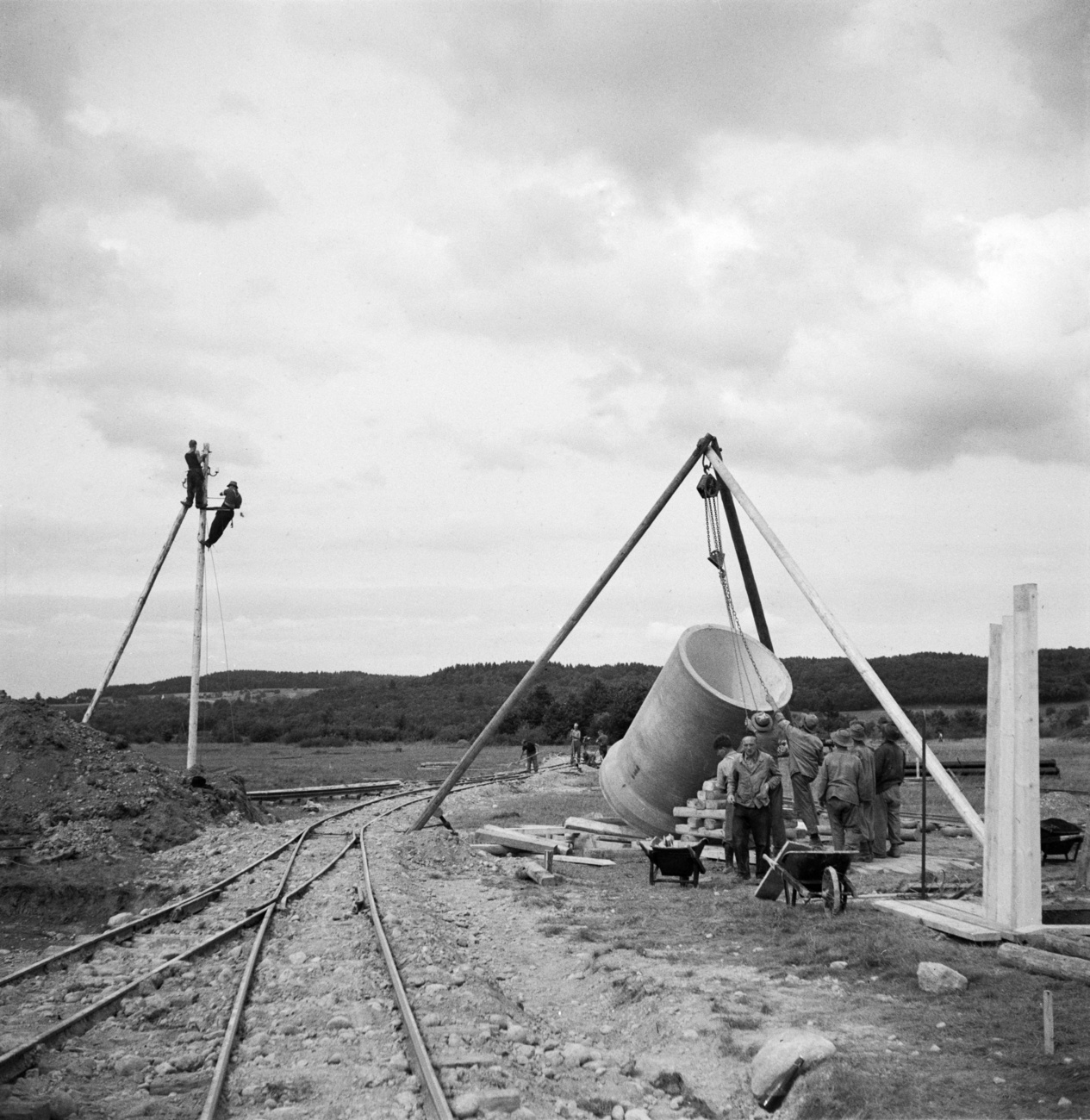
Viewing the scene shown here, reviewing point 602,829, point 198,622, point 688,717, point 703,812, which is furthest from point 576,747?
point 703,812

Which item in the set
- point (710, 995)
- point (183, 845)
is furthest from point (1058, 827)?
point (183, 845)

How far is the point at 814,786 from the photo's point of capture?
39.1 feet

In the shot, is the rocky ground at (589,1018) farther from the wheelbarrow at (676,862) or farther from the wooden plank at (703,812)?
the wooden plank at (703,812)

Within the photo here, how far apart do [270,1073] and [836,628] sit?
7.80 meters

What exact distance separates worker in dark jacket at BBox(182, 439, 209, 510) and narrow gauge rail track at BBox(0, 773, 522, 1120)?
1074 centimetres

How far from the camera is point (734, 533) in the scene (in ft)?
48.8

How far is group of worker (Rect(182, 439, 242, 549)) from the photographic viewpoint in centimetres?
2159

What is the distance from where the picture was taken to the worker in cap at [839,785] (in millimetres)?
11648

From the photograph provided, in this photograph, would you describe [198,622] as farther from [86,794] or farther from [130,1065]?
[130,1065]

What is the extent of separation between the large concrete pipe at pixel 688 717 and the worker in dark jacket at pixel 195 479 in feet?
34.9

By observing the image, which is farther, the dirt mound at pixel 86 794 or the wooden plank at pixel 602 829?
the dirt mound at pixel 86 794

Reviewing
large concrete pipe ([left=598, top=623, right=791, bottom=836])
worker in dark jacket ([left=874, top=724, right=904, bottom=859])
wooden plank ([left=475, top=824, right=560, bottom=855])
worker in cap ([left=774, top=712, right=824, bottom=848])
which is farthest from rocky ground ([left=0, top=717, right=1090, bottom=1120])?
wooden plank ([left=475, top=824, right=560, bottom=855])

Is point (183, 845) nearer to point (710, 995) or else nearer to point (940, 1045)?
point (710, 995)

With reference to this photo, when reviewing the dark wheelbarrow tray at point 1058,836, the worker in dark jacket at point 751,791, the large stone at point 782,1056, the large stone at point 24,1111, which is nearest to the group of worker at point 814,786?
the worker in dark jacket at point 751,791
